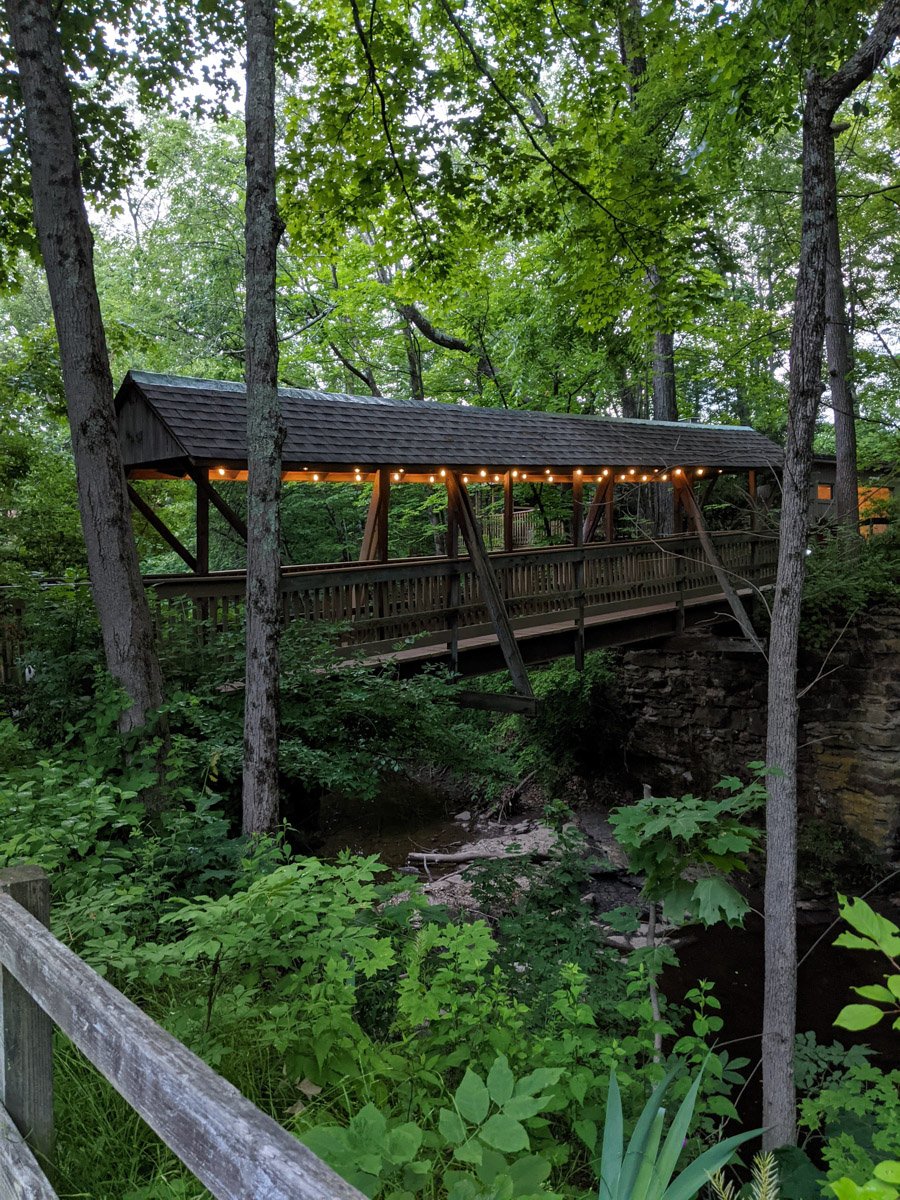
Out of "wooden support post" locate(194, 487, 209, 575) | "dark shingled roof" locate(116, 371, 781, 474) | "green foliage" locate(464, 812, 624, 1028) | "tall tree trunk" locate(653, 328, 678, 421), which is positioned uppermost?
"tall tree trunk" locate(653, 328, 678, 421)

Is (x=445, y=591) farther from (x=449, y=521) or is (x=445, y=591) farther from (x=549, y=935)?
(x=549, y=935)

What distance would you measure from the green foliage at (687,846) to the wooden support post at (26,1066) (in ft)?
8.61

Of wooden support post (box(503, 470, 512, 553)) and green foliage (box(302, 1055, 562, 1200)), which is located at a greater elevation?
wooden support post (box(503, 470, 512, 553))

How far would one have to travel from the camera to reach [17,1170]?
162cm

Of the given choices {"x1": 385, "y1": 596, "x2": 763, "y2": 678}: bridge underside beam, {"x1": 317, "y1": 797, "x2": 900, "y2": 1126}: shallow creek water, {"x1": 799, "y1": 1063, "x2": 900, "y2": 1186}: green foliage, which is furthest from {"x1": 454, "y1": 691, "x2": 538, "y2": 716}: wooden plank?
{"x1": 799, "y1": 1063, "x2": 900, "y2": 1186}: green foliage

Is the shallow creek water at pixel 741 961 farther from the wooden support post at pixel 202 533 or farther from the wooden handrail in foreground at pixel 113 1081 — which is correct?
the wooden handrail in foreground at pixel 113 1081

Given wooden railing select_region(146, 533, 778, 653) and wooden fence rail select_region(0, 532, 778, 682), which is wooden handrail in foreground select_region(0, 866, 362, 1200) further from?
wooden railing select_region(146, 533, 778, 653)

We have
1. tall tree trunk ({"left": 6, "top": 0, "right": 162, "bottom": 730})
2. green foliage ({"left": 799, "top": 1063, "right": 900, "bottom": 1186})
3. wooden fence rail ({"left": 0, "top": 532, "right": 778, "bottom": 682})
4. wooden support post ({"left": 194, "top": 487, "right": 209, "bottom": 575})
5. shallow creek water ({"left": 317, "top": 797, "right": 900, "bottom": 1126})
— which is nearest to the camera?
green foliage ({"left": 799, "top": 1063, "right": 900, "bottom": 1186})

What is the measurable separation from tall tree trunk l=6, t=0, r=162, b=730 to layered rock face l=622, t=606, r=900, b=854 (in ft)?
25.8

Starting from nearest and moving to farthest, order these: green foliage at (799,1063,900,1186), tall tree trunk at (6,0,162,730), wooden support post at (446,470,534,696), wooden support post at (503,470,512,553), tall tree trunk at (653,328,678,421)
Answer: green foliage at (799,1063,900,1186) < tall tree trunk at (6,0,162,730) < wooden support post at (446,470,534,696) < wooden support post at (503,470,512,553) < tall tree trunk at (653,328,678,421)

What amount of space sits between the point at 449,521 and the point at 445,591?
217 cm

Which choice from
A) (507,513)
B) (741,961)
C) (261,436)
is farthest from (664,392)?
(261,436)

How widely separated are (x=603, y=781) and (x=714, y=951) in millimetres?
5108

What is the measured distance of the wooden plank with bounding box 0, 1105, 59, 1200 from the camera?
1.55 m
